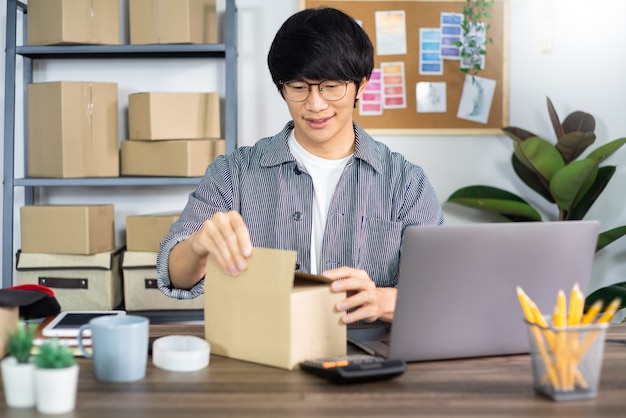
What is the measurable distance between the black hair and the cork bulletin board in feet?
4.99

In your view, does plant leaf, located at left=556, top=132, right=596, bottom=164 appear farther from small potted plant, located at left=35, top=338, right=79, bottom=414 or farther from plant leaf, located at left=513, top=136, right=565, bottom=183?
small potted plant, located at left=35, top=338, right=79, bottom=414

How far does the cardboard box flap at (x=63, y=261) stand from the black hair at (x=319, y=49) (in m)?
1.43

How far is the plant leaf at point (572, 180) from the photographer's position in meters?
2.82

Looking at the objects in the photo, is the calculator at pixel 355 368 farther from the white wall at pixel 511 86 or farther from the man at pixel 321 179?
the white wall at pixel 511 86

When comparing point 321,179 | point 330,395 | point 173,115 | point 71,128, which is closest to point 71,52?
point 71,128

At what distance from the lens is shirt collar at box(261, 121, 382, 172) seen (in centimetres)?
184

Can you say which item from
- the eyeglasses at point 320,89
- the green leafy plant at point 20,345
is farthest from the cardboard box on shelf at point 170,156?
the green leafy plant at point 20,345

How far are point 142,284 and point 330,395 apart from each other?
1995 mm

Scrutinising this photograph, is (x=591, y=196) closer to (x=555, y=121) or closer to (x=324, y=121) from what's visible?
(x=555, y=121)

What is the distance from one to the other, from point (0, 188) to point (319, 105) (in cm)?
207

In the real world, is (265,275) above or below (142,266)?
above

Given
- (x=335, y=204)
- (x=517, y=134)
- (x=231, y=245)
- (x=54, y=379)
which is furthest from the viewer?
(x=517, y=134)

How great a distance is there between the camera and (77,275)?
2.90m

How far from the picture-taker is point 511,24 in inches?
128
